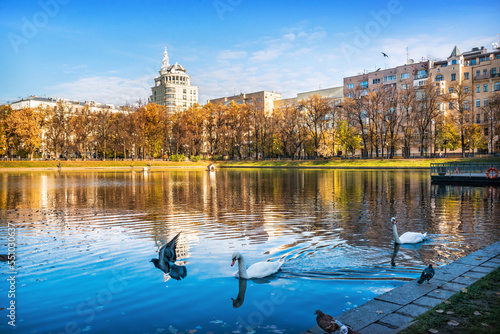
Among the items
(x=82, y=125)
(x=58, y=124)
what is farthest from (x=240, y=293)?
(x=82, y=125)

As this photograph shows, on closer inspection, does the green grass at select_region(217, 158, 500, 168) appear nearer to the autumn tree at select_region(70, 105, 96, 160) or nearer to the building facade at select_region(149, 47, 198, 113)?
the autumn tree at select_region(70, 105, 96, 160)

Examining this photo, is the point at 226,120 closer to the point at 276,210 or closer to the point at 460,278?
the point at 276,210

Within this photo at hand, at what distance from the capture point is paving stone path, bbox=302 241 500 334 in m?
5.73

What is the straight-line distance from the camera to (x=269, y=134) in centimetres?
11106

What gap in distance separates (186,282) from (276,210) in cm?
1142

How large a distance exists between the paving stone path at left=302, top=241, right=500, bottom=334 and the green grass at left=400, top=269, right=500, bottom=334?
0.17 meters

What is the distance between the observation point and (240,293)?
26.8ft

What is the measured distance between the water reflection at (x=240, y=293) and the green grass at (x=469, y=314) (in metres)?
3.36

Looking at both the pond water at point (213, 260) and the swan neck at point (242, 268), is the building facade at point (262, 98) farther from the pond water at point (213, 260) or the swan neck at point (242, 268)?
the swan neck at point (242, 268)

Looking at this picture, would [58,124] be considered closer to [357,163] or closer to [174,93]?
[357,163]

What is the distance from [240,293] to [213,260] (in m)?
2.53

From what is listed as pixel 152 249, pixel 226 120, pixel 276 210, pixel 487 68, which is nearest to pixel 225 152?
pixel 226 120

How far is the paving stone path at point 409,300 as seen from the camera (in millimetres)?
5730

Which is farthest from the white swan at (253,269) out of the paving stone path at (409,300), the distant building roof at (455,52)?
the distant building roof at (455,52)
